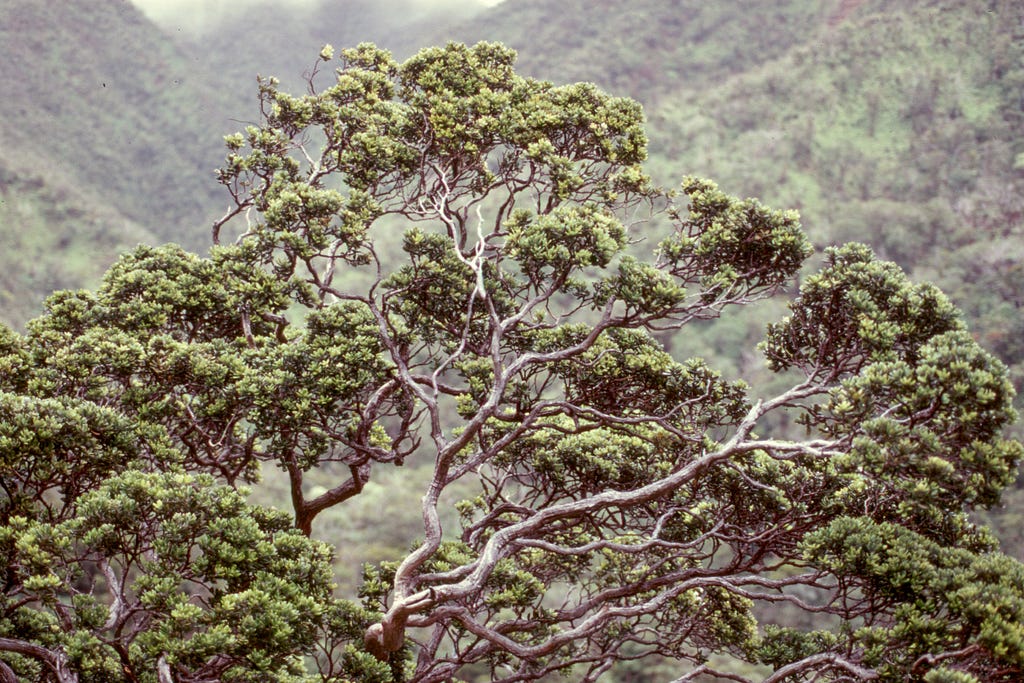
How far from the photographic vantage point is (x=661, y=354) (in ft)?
37.4

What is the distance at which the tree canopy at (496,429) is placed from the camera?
27.8 ft

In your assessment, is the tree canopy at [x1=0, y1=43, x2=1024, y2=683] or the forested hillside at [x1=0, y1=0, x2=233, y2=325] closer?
the tree canopy at [x1=0, y1=43, x2=1024, y2=683]

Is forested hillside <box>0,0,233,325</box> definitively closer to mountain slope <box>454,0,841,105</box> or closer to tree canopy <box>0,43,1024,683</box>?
mountain slope <box>454,0,841,105</box>

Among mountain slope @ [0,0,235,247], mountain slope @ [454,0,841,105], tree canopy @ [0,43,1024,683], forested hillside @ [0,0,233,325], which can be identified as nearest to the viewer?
tree canopy @ [0,43,1024,683]

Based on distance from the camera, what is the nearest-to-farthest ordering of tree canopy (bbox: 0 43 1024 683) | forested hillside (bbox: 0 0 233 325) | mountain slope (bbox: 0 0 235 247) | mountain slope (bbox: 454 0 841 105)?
tree canopy (bbox: 0 43 1024 683)
forested hillside (bbox: 0 0 233 325)
mountain slope (bbox: 0 0 235 247)
mountain slope (bbox: 454 0 841 105)

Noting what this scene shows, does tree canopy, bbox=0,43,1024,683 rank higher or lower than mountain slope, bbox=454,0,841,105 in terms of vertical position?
lower

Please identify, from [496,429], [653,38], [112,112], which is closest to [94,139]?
[112,112]

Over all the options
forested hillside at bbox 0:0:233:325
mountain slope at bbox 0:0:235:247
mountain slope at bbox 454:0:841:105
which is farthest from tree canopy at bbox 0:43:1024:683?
mountain slope at bbox 454:0:841:105

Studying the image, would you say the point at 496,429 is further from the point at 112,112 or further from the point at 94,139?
the point at 112,112

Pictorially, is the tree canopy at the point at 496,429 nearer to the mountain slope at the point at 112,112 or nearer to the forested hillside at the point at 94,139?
the forested hillside at the point at 94,139

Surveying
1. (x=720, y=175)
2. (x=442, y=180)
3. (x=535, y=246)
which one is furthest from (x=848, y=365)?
(x=720, y=175)

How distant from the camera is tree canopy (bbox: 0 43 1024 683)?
8477mm

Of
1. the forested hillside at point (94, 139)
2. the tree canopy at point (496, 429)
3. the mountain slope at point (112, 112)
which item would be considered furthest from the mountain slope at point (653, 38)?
the tree canopy at point (496, 429)

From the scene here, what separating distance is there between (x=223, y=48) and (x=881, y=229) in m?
89.0
